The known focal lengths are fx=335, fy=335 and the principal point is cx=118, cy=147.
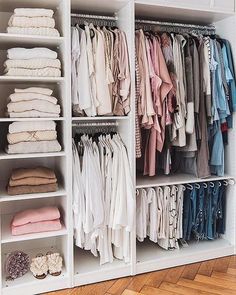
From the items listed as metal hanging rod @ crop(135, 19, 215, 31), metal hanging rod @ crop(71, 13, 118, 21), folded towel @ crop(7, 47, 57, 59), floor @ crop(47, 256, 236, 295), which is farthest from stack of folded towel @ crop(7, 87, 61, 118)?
floor @ crop(47, 256, 236, 295)

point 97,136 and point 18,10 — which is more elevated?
point 18,10

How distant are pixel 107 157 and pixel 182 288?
3.26ft

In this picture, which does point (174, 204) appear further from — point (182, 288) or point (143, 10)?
point (143, 10)

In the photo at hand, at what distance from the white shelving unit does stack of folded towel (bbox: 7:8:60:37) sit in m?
0.05

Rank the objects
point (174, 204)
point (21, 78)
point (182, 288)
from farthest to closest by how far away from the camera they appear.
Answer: point (174, 204)
point (182, 288)
point (21, 78)

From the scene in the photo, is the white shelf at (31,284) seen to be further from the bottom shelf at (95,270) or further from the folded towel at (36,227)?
the folded towel at (36,227)

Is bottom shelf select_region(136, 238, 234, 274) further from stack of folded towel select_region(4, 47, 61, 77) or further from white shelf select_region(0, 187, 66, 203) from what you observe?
stack of folded towel select_region(4, 47, 61, 77)

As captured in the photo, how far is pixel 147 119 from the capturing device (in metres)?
2.33

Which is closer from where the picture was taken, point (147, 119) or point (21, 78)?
point (21, 78)

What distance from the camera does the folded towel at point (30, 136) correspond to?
2.09 m

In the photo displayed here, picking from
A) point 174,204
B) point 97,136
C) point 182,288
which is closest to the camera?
point 182,288

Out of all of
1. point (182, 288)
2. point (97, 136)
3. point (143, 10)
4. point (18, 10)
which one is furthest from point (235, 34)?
point (182, 288)

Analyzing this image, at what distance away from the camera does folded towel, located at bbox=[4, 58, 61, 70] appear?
2.06 metres

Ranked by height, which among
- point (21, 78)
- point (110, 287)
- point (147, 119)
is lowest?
point (110, 287)
